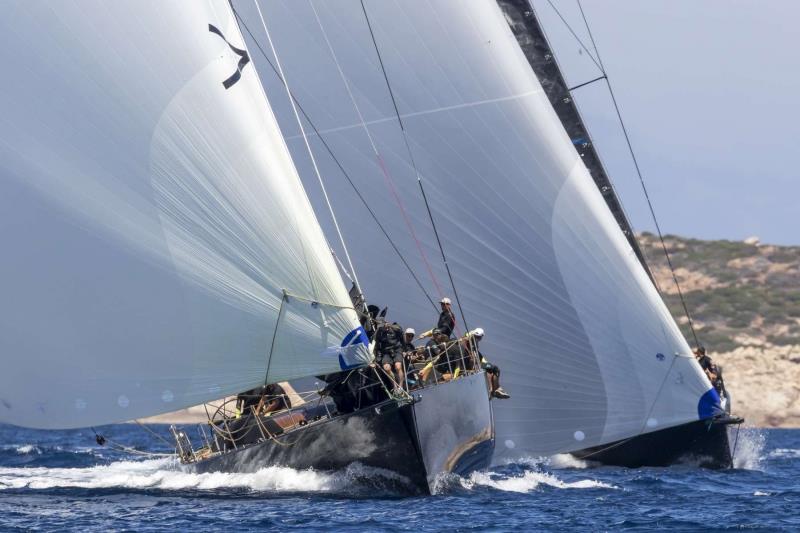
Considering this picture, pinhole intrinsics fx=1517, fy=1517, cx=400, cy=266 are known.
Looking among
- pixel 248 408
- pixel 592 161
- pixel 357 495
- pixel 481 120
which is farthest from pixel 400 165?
pixel 357 495

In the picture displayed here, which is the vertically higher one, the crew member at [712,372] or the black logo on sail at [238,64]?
the black logo on sail at [238,64]

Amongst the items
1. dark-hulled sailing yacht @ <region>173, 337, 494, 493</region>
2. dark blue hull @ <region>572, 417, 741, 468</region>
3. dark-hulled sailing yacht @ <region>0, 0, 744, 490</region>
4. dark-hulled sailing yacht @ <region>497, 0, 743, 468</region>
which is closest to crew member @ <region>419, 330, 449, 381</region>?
dark-hulled sailing yacht @ <region>173, 337, 494, 493</region>

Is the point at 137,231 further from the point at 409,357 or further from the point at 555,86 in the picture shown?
the point at 555,86

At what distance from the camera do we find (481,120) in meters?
24.1

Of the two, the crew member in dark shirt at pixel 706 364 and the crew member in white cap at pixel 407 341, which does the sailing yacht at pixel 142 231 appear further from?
the crew member in dark shirt at pixel 706 364

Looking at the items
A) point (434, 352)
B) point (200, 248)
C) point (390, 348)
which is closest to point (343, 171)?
point (434, 352)

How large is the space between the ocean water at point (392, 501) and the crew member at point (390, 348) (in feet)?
4.63

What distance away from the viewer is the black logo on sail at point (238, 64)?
1847 centimetres

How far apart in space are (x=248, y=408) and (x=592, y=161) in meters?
7.58

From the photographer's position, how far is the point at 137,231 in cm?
1798

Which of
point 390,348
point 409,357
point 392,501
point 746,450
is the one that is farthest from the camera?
point 746,450

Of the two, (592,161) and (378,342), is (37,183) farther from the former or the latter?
(592,161)

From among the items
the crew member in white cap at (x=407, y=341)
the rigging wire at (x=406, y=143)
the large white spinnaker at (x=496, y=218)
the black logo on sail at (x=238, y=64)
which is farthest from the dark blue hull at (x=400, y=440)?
the black logo on sail at (x=238, y=64)

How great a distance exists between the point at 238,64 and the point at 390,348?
13.9 feet
